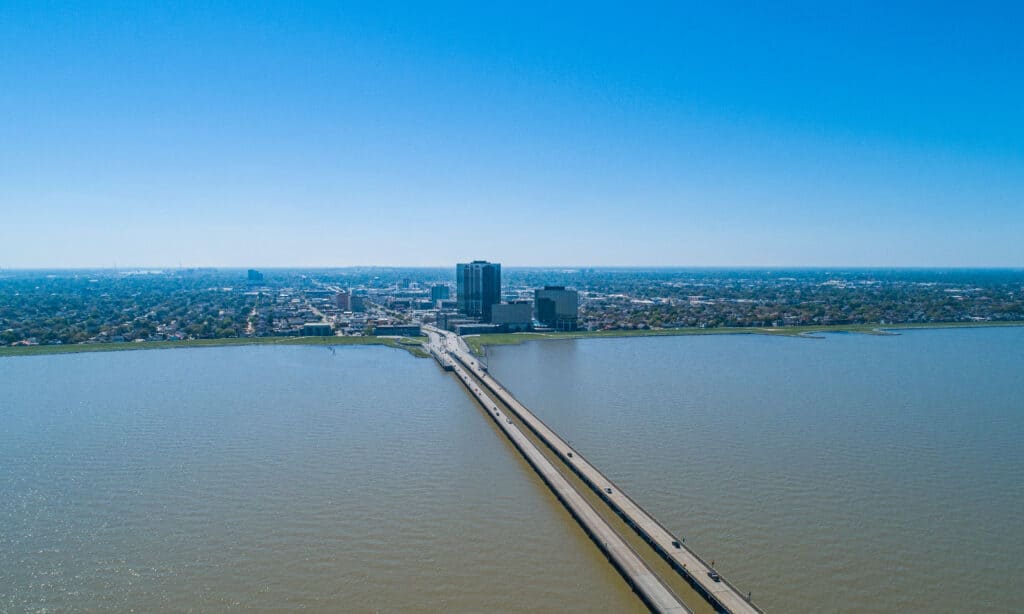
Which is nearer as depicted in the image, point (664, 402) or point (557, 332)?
point (664, 402)

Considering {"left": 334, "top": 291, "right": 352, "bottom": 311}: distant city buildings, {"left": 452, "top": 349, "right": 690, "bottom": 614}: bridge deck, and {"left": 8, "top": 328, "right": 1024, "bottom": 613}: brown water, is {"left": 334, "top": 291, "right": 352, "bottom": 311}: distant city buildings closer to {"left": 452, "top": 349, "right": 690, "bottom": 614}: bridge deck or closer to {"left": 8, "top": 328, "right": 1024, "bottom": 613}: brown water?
{"left": 8, "top": 328, "right": 1024, "bottom": 613}: brown water

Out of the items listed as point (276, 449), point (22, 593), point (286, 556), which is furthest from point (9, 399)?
point (286, 556)

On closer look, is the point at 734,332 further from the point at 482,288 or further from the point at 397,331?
the point at 397,331

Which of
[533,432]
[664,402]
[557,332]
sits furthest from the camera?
[557,332]

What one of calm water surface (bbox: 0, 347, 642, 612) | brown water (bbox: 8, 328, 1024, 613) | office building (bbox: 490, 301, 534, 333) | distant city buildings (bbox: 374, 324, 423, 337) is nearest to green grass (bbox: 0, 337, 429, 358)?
distant city buildings (bbox: 374, 324, 423, 337)

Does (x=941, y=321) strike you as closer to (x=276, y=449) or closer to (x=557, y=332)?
(x=557, y=332)

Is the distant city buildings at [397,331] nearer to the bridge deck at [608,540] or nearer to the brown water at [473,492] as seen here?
the brown water at [473,492]
